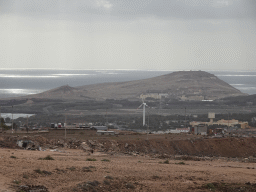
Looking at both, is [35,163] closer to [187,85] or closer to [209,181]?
[209,181]

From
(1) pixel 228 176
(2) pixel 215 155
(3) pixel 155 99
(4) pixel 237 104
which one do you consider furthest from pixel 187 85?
(1) pixel 228 176

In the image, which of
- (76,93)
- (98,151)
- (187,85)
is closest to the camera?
(98,151)

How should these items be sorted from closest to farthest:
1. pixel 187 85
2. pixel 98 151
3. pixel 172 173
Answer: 1. pixel 172 173
2. pixel 98 151
3. pixel 187 85

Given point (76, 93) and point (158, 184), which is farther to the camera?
point (76, 93)

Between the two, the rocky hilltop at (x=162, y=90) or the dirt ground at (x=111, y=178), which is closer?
the dirt ground at (x=111, y=178)

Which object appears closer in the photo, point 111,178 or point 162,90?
point 111,178

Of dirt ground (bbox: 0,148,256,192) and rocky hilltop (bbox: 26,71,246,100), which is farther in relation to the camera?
rocky hilltop (bbox: 26,71,246,100)

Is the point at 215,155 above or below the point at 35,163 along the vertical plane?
below

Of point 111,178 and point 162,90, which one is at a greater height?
point 111,178
